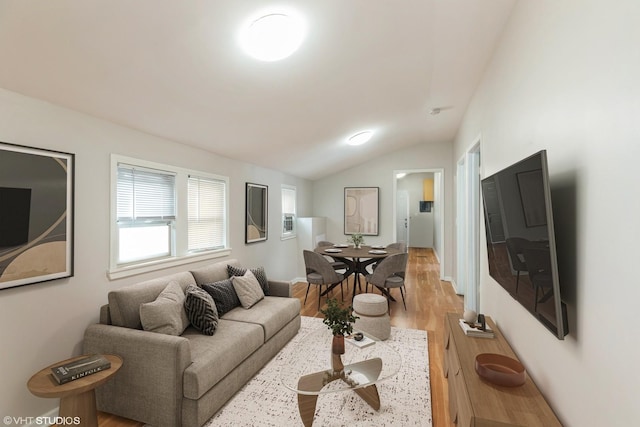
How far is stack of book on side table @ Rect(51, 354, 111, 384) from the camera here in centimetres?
188

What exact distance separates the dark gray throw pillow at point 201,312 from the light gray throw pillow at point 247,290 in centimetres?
53

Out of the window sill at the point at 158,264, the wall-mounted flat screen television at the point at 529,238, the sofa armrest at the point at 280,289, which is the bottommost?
the sofa armrest at the point at 280,289

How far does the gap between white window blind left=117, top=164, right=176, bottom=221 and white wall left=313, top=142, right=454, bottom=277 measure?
170 inches

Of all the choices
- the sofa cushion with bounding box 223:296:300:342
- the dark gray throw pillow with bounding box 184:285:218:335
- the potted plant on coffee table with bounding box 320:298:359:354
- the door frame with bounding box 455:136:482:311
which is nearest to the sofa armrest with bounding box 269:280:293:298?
the sofa cushion with bounding box 223:296:300:342

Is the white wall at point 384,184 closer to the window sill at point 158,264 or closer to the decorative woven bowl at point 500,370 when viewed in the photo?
the window sill at point 158,264

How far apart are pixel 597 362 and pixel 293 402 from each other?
6.40 ft

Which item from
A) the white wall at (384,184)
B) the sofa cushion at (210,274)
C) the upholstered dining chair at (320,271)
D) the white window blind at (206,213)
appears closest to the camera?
the sofa cushion at (210,274)

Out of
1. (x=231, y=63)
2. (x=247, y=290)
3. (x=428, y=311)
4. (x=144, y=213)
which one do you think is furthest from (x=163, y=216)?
(x=428, y=311)

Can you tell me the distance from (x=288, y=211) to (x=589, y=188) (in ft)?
17.2

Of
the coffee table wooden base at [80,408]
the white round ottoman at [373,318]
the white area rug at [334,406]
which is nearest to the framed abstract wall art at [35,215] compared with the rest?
the coffee table wooden base at [80,408]

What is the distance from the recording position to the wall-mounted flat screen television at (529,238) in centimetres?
130

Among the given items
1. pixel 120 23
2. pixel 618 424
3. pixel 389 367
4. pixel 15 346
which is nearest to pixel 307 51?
pixel 120 23

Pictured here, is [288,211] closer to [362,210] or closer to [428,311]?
[362,210]

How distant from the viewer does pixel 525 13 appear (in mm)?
1969
